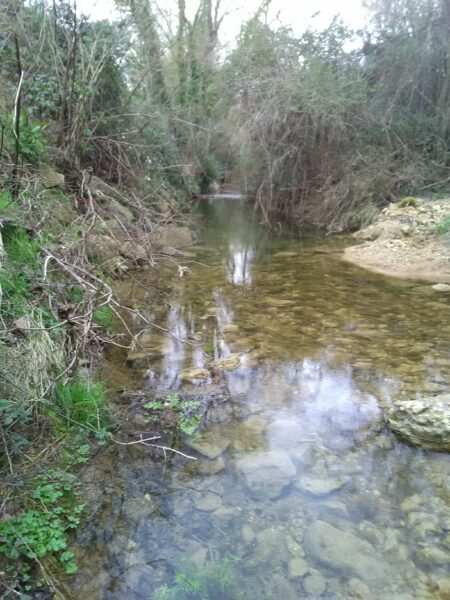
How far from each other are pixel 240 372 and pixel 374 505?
1601 millimetres

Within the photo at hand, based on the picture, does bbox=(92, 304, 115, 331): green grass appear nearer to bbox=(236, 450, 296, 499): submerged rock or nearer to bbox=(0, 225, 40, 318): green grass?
bbox=(0, 225, 40, 318): green grass

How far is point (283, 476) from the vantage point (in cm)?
254

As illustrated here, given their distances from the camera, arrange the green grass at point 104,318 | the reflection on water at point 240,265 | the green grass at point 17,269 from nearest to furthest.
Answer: the green grass at point 17,269 → the green grass at point 104,318 → the reflection on water at point 240,265

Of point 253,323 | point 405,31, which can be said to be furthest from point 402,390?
point 405,31

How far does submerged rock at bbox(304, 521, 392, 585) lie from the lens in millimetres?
1960

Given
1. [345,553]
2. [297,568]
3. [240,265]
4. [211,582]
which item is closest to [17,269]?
[211,582]

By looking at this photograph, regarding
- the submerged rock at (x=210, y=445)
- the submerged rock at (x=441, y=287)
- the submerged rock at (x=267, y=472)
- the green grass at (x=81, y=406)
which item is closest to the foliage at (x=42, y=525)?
the green grass at (x=81, y=406)

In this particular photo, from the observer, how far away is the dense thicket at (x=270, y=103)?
268 inches

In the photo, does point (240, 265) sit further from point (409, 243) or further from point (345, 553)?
point (345, 553)

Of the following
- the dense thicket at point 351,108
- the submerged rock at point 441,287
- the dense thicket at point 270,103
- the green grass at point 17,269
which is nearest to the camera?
the green grass at point 17,269

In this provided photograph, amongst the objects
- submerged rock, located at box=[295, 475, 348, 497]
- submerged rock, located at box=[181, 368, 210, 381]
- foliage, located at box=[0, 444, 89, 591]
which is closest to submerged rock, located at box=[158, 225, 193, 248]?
submerged rock, located at box=[181, 368, 210, 381]

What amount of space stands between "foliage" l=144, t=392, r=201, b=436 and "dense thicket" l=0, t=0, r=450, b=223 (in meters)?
4.46

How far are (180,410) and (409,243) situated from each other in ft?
20.6

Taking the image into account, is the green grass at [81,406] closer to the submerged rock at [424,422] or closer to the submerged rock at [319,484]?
the submerged rock at [319,484]
